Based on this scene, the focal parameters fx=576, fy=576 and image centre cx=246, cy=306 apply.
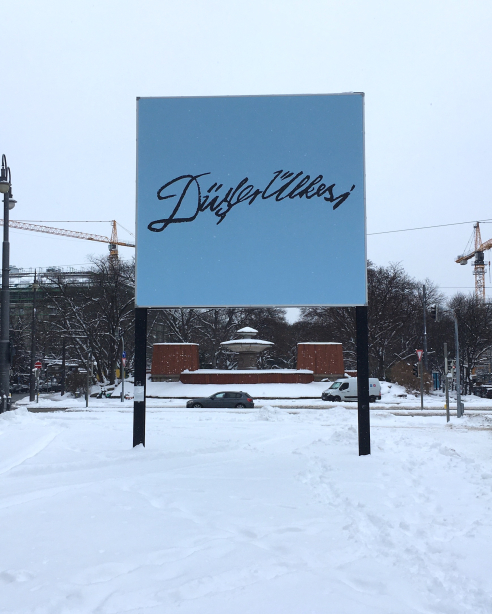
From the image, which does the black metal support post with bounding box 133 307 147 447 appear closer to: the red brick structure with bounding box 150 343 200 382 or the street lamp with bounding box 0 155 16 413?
the street lamp with bounding box 0 155 16 413

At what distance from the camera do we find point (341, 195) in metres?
12.8

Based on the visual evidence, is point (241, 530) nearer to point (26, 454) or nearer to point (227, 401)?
point (26, 454)

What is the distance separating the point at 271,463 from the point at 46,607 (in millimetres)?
7076

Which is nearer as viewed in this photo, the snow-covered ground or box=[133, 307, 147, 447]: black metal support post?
the snow-covered ground

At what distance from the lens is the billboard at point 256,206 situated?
42.1 ft

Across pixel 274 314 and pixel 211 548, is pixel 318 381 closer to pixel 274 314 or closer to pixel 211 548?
pixel 274 314

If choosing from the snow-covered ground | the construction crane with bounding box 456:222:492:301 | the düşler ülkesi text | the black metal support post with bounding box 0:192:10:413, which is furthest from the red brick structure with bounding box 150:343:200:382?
the construction crane with bounding box 456:222:492:301

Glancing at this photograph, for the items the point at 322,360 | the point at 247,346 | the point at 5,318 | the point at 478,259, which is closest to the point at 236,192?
the point at 5,318

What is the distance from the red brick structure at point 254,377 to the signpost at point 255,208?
3278 cm

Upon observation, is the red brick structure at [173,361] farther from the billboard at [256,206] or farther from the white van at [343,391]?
the billboard at [256,206]

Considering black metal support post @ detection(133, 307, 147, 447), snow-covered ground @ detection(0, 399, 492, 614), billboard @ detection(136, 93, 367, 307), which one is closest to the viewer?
snow-covered ground @ detection(0, 399, 492, 614)

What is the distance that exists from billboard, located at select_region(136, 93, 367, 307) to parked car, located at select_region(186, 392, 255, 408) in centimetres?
1849

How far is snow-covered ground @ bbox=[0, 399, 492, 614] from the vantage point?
4730 millimetres

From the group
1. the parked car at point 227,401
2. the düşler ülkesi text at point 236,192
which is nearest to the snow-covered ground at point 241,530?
the düşler ülkesi text at point 236,192
